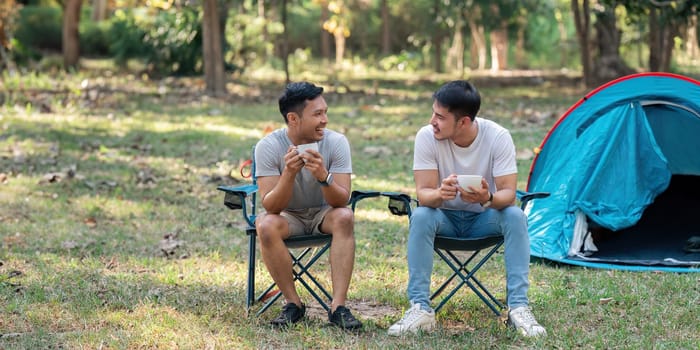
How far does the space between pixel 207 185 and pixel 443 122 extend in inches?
162

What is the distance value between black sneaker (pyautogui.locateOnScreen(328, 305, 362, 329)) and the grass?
1.9 inches

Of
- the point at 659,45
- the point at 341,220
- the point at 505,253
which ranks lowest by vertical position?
the point at 505,253

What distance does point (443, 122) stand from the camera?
396 cm

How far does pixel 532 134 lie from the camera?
10.2 meters

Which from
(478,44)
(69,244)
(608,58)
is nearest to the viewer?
(69,244)

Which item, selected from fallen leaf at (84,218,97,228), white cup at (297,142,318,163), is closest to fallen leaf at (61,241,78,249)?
fallen leaf at (84,218,97,228)

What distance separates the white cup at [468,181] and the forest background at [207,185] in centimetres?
62

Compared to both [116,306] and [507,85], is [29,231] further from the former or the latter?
[507,85]

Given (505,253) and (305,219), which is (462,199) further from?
(305,219)

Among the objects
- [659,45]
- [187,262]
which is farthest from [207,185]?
[659,45]

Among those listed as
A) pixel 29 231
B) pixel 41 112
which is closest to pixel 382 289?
pixel 29 231

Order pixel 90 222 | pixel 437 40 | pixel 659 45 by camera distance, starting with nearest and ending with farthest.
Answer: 1. pixel 90 222
2. pixel 659 45
3. pixel 437 40

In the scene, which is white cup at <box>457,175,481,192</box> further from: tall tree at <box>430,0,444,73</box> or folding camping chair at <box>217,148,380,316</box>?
tall tree at <box>430,0,444,73</box>

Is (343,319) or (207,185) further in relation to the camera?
(207,185)
